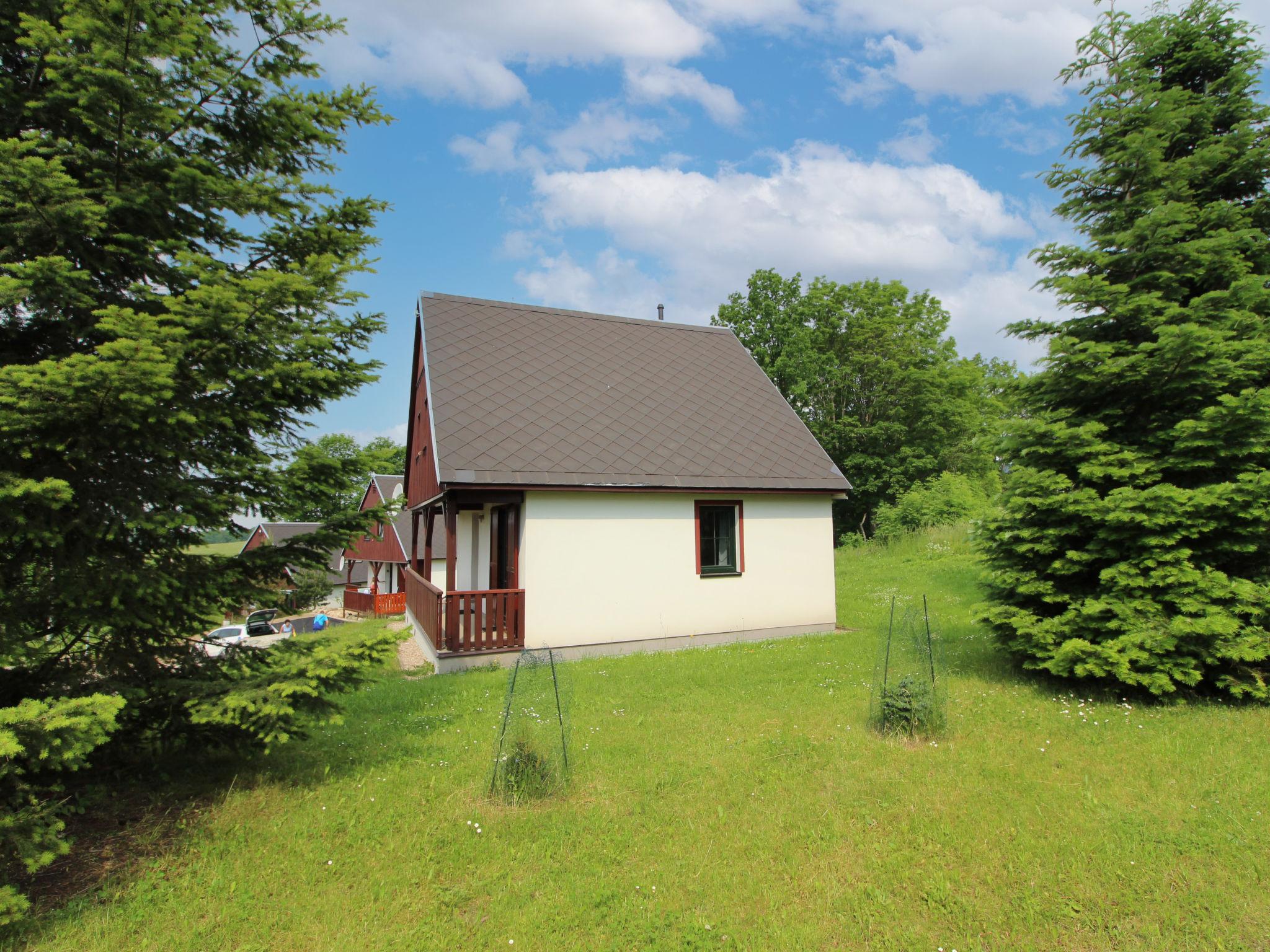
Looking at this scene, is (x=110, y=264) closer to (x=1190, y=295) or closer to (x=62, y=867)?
(x=62, y=867)

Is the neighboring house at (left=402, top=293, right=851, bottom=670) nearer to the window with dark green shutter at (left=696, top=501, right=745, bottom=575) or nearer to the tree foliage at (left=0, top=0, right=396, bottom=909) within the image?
the window with dark green shutter at (left=696, top=501, right=745, bottom=575)

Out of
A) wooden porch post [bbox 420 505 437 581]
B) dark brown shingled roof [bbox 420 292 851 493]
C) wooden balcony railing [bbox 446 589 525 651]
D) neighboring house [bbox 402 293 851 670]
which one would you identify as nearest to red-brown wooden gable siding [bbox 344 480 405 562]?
wooden porch post [bbox 420 505 437 581]

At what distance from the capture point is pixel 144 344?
3.68 metres

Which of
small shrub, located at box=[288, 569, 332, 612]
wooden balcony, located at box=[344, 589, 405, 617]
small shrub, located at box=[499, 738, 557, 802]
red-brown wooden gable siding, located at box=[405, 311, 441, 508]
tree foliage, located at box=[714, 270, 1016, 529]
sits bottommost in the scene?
wooden balcony, located at box=[344, 589, 405, 617]

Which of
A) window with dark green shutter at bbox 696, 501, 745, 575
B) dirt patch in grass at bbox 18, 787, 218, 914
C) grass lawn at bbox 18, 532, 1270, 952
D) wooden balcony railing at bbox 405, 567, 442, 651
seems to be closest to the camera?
grass lawn at bbox 18, 532, 1270, 952

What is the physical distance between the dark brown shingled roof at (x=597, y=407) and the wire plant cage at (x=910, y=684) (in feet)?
18.4

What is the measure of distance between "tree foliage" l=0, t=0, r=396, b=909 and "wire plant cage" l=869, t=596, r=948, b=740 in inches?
181

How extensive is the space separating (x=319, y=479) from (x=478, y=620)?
583 cm

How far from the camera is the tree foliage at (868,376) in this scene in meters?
37.1

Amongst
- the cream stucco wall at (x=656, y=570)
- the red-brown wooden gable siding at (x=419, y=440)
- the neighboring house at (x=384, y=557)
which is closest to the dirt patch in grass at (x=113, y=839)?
the cream stucco wall at (x=656, y=570)

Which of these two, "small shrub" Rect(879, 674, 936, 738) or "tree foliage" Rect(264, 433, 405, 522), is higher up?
"tree foliage" Rect(264, 433, 405, 522)

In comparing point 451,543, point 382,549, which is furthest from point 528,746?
point 382,549

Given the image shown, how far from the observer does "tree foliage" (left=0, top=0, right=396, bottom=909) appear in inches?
155

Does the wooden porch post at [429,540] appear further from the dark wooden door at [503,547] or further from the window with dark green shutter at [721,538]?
the window with dark green shutter at [721,538]
